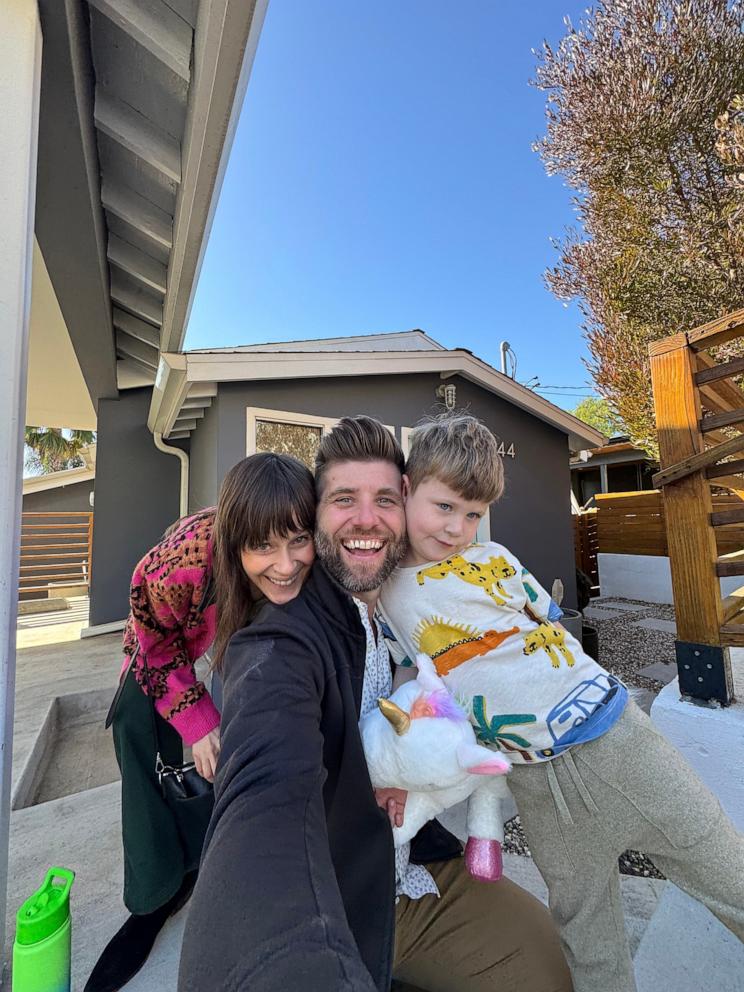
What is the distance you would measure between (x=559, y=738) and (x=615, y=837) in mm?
288

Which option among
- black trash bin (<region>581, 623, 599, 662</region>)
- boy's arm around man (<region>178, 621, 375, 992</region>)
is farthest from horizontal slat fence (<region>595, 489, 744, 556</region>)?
boy's arm around man (<region>178, 621, 375, 992</region>)

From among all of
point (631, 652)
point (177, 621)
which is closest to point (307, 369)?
point (177, 621)

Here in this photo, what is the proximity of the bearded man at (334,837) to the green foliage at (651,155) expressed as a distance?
7823mm

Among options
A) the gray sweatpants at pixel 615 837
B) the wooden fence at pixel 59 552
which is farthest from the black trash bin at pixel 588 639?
the wooden fence at pixel 59 552

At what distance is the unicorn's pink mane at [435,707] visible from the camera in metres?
0.96

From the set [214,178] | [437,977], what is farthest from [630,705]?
[214,178]

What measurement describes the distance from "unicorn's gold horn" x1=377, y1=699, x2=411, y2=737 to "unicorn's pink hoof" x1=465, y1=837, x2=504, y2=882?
1.61 feet

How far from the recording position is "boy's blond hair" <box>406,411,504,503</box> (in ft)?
4.30

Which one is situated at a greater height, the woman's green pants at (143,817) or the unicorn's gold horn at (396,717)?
the unicorn's gold horn at (396,717)

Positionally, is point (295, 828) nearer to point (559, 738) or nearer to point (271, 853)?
point (271, 853)

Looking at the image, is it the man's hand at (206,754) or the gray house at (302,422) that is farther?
the gray house at (302,422)

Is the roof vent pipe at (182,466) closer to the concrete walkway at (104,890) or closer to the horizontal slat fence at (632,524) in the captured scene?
the concrete walkway at (104,890)

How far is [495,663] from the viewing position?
1227mm

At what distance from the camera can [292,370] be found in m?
4.47
